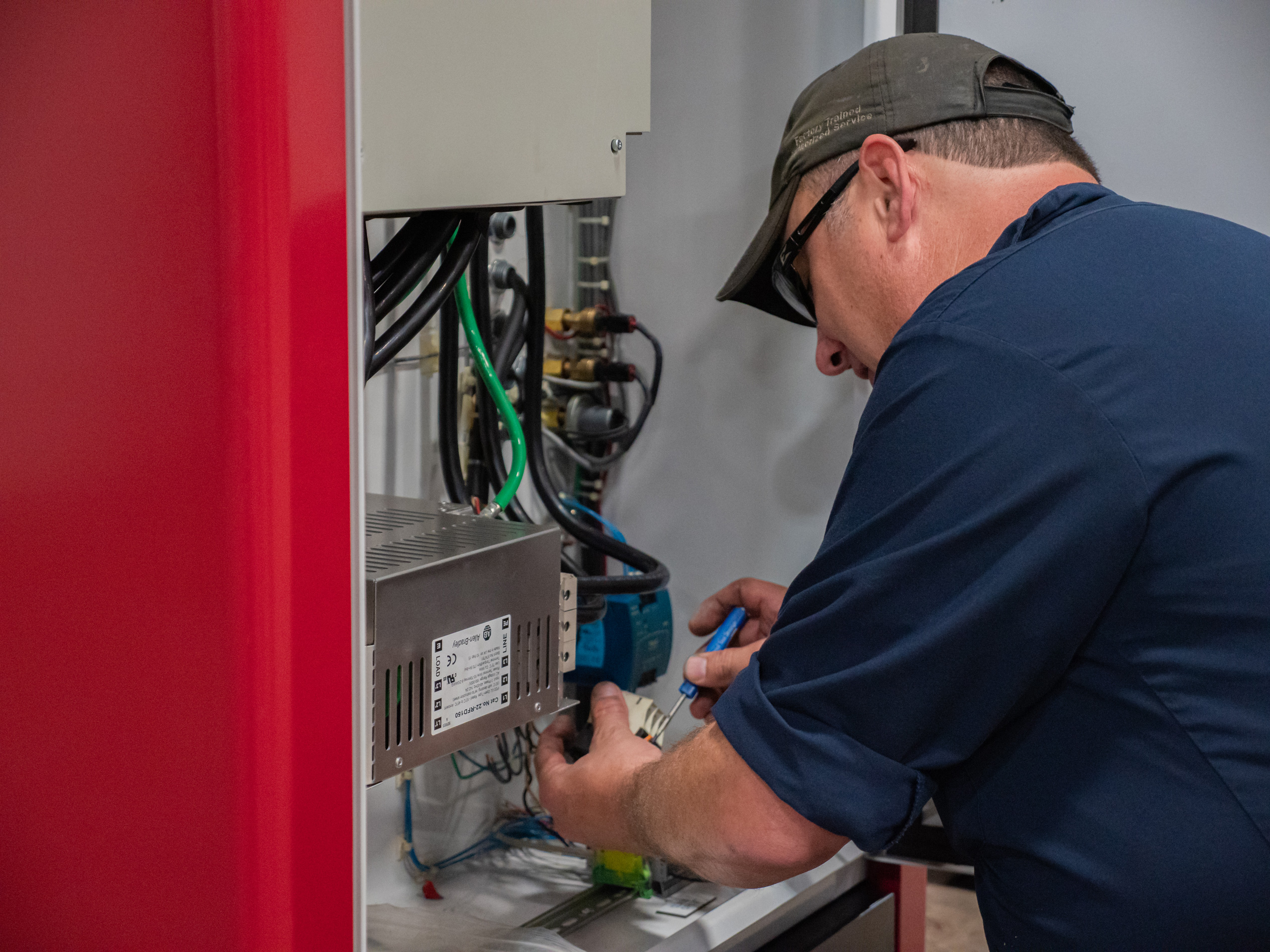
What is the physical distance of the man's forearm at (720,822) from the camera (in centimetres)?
86

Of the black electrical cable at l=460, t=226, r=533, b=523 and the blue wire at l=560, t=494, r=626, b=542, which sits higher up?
the black electrical cable at l=460, t=226, r=533, b=523

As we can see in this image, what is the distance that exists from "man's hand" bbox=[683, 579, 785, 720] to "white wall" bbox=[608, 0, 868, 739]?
0.19 metres

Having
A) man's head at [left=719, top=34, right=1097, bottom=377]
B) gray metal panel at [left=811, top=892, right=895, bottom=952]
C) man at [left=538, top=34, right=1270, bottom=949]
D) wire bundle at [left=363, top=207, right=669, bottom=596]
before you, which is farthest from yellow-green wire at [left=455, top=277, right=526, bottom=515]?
gray metal panel at [left=811, top=892, right=895, bottom=952]

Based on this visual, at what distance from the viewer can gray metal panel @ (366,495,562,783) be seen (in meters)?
0.89

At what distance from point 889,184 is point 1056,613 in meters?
0.44

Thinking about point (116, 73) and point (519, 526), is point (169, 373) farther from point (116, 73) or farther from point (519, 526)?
point (519, 526)

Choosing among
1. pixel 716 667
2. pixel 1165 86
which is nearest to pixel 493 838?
pixel 716 667

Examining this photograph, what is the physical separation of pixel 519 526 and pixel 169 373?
392 mm

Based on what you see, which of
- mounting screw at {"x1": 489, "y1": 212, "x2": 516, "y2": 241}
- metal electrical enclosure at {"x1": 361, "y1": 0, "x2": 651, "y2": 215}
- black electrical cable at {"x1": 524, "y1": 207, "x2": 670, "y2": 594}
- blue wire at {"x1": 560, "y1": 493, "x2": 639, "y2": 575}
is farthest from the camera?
blue wire at {"x1": 560, "y1": 493, "x2": 639, "y2": 575}

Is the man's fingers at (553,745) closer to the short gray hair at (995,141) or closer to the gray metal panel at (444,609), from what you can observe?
the gray metal panel at (444,609)

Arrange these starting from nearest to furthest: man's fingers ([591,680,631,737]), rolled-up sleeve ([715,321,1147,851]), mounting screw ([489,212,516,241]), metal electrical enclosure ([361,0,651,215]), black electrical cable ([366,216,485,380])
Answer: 1. rolled-up sleeve ([715,321,1147,851])
2. metal electrical enclosure ([361,0,651,215])
3. black electrical cable ([366,216,485,380])
4. man's fingers ([591,680,631,737])
5. mounting screw ([489,212,516,241])

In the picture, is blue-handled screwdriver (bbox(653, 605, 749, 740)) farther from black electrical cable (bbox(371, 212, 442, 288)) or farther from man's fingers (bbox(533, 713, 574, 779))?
black electrical cable (bbox(371, 212, 442, 288))

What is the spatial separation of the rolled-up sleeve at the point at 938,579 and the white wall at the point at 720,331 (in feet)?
2.40

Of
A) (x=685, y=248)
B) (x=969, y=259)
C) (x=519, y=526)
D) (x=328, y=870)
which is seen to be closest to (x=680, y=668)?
(x=685, y=248)
